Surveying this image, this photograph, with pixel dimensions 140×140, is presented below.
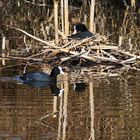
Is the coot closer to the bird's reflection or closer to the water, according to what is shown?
the bird's reflection

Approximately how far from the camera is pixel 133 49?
13648 millimetres

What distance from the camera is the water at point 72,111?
713 cm

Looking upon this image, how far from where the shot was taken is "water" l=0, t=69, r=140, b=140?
23.4 feet

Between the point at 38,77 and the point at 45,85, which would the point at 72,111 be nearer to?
the point at 45,85

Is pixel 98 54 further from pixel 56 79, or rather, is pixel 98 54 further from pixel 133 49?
pixel 56 79

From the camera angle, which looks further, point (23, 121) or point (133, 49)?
point (133, 49)

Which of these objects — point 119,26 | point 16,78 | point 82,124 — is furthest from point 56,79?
point 119,26

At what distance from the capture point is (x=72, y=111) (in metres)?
8.30

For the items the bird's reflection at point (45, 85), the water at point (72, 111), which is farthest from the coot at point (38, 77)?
the water at point (72, 111)

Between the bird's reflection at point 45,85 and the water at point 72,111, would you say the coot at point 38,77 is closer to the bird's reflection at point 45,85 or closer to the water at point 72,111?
the bird's reflection at point 45,85

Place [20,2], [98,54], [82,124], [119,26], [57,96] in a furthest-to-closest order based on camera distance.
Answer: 1. [20,2]
2. [119,26]
3. [98,54]
4. [57,96]
5. [82,124]

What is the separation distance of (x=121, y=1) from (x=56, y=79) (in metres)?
15.5

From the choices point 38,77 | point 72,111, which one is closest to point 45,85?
point 38,77

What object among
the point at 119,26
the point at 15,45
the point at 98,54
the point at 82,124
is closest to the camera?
the point at 82,124
